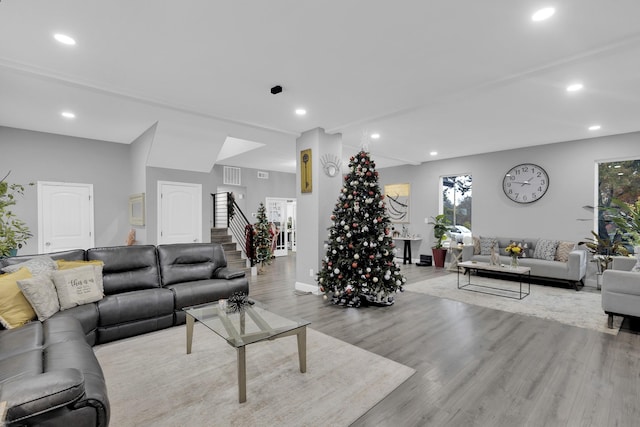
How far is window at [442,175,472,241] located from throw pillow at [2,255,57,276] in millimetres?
7894

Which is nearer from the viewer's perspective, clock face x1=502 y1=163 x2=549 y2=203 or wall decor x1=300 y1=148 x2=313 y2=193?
wall decor x1=300 y1=148 x2=313 y2=193

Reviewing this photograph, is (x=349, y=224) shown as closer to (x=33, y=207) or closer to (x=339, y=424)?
(x=339, y=424)

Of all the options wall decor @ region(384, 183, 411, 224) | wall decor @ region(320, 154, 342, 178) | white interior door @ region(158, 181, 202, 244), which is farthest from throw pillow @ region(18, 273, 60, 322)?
wall decor @ region(384, 183, 411, 224)

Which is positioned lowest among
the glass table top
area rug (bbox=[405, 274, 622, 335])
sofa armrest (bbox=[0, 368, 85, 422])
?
area rug (bbox=[405, 274, 622, 335])

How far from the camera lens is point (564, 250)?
5926 mm

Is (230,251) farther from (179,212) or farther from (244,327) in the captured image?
(244,327)

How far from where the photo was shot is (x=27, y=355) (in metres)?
1.93

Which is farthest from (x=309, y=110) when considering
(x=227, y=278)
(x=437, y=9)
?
(x=227, y=278)

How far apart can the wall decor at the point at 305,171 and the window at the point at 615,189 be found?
5.44m

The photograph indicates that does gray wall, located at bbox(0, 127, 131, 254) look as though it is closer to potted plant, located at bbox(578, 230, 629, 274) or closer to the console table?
the console table

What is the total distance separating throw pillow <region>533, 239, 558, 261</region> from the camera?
19.8ft

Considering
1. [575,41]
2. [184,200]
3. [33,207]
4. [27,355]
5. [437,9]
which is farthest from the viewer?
[184,200]

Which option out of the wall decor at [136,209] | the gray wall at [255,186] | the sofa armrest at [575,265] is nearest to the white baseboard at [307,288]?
the wall decor at [136,209]

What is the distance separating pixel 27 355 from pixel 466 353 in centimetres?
348
